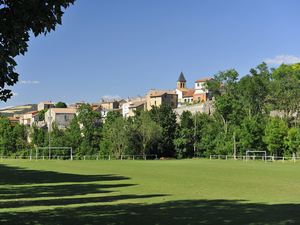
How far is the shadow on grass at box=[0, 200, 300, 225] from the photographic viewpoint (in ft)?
29.3

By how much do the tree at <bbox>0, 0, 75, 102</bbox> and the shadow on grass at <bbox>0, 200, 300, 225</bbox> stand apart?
407cm

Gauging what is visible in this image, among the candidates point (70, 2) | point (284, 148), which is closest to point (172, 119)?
point (284, 148)

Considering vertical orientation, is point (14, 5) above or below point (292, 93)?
below

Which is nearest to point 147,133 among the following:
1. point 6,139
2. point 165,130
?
point 165,130

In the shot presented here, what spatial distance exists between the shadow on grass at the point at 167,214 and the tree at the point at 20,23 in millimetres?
4067

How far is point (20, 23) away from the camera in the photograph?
6.93 meters

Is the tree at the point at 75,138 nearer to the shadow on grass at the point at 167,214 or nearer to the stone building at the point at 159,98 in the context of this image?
the stone building at the point at 159,98

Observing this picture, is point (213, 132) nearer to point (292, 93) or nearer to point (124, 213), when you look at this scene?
point (292, 93)

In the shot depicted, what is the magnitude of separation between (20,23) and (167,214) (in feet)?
22.1

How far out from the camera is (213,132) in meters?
72.5

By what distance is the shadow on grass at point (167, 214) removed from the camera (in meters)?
8.95

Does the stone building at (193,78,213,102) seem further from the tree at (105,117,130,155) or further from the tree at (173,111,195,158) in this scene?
the tree at (105,117,130,155)

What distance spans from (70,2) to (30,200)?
29.6ft

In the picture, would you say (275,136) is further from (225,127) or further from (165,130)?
(165,130)
